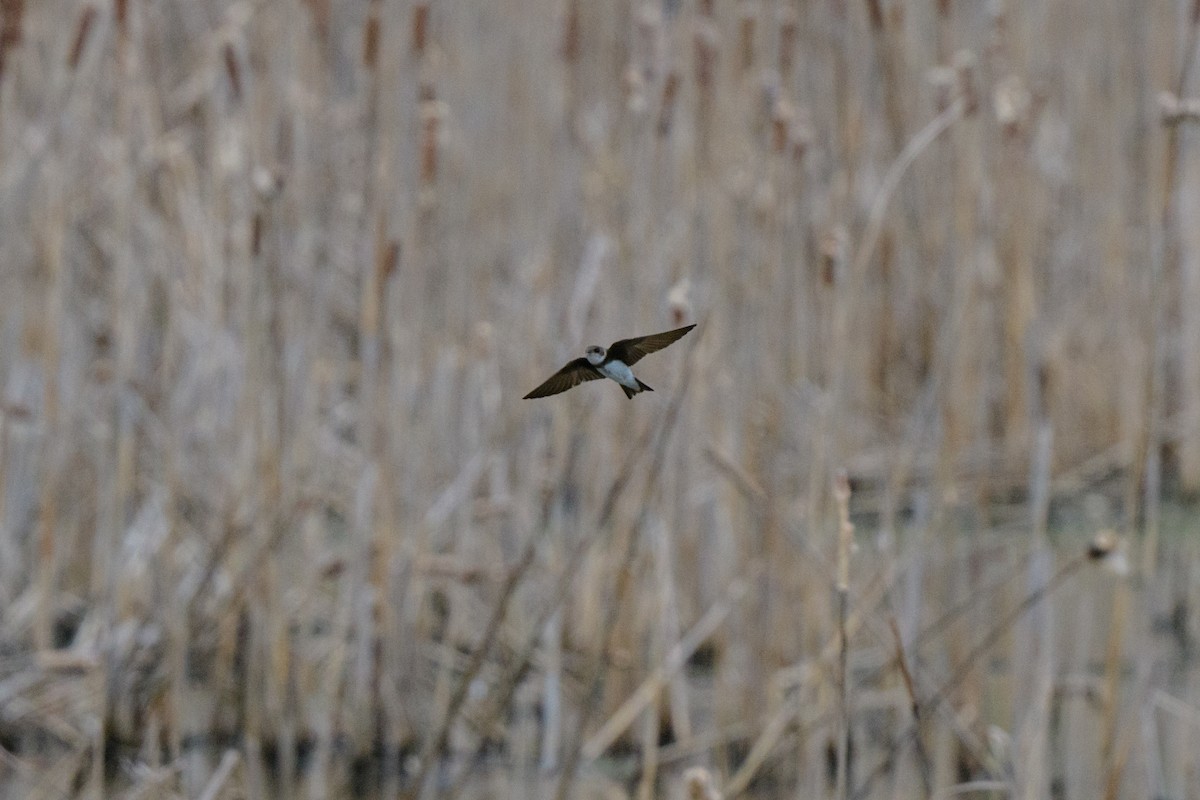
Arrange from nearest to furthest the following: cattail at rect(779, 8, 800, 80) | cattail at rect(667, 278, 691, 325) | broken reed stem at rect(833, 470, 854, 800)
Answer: broken reed stem at rect(833, 470, 854, 800)
cattail at rect(667, 278, 691, 325)
cattail at rect(779, 8, 800, 80)

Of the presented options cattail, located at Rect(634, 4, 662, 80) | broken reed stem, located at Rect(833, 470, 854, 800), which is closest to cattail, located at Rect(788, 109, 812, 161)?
cattail, located at Rect(634, 4, 662, 80)

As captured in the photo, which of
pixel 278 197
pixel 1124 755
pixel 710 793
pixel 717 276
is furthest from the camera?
pixel 717 276

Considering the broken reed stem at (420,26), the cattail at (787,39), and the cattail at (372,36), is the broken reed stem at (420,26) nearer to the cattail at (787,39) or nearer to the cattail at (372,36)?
the cattail at (372,36)

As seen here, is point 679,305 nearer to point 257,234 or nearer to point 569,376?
point 569,376

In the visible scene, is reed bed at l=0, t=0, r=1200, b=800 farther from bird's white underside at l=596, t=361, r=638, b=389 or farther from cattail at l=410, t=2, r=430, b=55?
bird's white underside at l=596, t=361, r=638, b=389

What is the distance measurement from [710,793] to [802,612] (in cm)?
75

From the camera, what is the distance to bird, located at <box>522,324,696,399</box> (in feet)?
Answer: 2.43

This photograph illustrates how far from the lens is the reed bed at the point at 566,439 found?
1472 mm

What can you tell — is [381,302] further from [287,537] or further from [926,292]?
[926,292]

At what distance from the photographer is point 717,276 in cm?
179

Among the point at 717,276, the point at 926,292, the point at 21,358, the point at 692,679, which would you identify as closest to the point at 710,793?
the point at 717,276

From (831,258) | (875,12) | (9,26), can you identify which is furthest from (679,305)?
(9,26)

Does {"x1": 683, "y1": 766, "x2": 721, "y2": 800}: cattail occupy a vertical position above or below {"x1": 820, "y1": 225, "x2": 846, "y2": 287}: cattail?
below

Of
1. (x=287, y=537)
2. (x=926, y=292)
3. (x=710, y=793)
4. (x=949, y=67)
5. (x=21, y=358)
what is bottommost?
(x=710, y=793)
